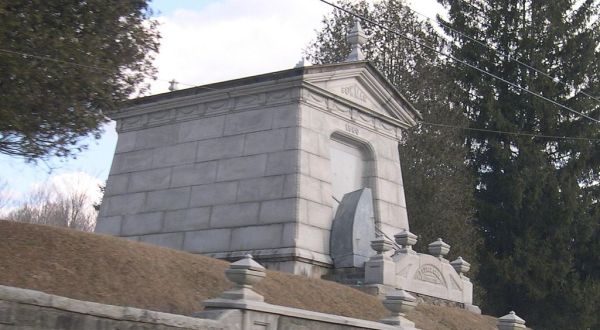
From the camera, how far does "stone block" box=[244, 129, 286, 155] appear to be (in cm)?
1722

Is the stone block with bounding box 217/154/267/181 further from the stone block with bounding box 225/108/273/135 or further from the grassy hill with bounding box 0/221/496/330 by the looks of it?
the grassy hill with bounding box 0/221/496/330

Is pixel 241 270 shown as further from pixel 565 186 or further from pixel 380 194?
pixel 565 186

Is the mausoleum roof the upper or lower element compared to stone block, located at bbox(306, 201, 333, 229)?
upper

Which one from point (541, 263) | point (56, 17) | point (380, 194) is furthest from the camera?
point (541, 263)

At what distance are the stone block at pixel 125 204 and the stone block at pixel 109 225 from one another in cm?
13

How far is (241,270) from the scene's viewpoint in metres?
10.3

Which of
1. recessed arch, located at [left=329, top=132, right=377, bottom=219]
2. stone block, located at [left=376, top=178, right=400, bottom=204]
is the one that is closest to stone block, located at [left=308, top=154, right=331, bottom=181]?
recessed arch, located at [left=329, top=132, right=377, bottom=219]

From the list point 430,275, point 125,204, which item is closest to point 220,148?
point 125,204

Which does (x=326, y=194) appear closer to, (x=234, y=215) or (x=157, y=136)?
(x=234, y=215)

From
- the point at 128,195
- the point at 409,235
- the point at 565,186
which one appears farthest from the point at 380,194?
the point at 565,186

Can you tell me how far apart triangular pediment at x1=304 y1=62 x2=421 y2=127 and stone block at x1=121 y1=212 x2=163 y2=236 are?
4508 millimetres

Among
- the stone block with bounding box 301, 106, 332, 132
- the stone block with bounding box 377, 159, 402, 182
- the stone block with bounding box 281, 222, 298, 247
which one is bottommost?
the stone block with bounding box 281, 222, 298, 247

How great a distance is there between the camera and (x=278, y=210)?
54.3ft

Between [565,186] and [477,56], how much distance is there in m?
5.75
